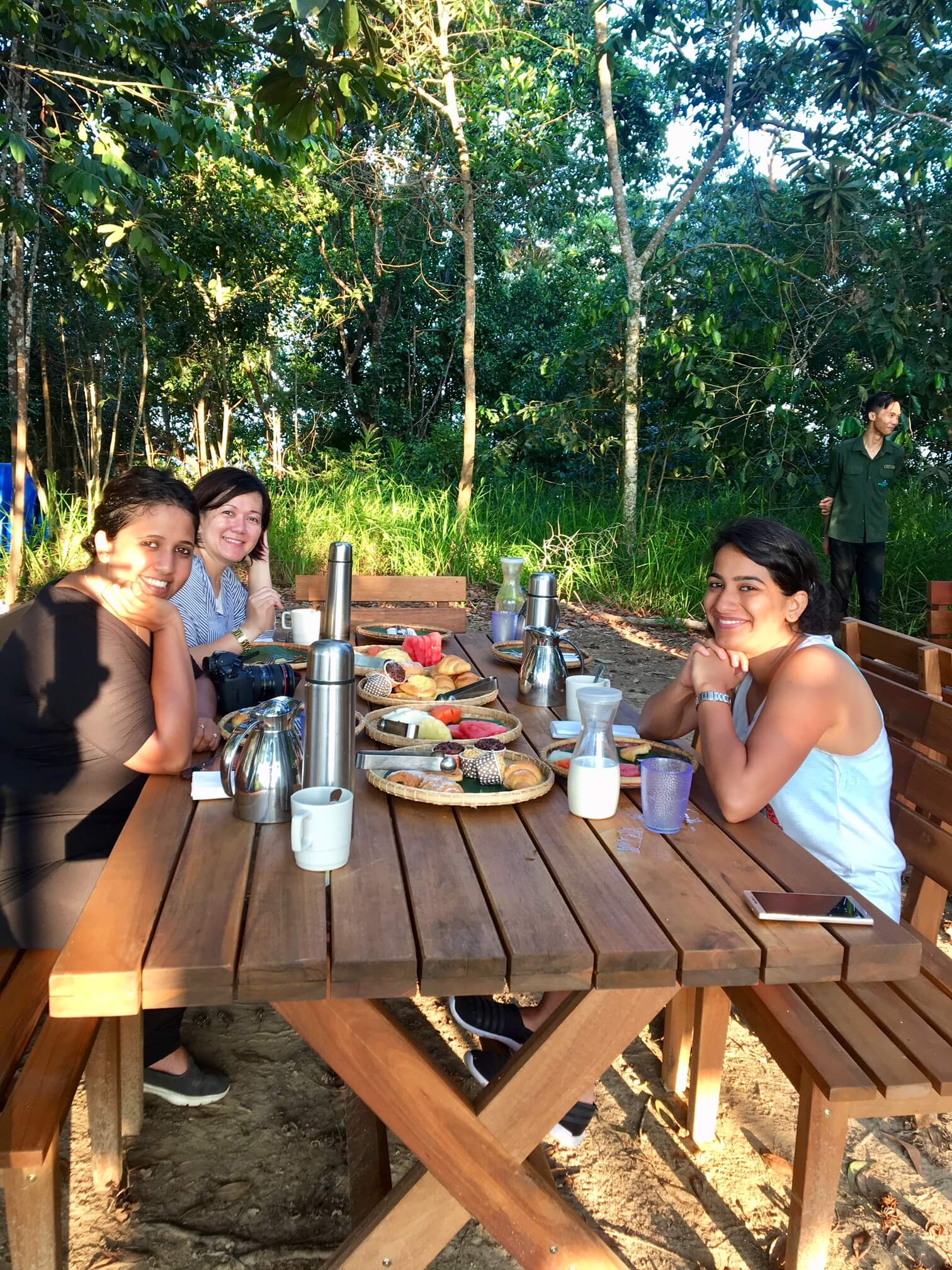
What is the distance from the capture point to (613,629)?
267 inches

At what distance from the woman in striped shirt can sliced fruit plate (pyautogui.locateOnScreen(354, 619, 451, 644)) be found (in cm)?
31

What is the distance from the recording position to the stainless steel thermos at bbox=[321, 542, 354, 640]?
2.36 meters

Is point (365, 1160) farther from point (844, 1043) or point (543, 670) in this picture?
point (543, 670)

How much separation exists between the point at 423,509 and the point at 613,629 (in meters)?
2.12

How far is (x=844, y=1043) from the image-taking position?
1548 mm

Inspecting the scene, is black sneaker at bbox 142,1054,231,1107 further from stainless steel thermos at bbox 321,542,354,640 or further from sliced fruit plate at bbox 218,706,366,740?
stainless steel thermos at bbox 321,542,354,640

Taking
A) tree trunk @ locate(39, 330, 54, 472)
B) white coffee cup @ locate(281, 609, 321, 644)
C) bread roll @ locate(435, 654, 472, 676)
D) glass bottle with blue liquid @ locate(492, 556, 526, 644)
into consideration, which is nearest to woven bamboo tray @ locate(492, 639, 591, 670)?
glass bottle with blue liquid @ locate(492, 556, 526, 644)

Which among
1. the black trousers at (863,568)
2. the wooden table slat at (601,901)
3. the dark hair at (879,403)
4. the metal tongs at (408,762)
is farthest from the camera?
the black trousers at (863,568)

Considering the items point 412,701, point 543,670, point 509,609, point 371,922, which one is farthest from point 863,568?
point 371,922

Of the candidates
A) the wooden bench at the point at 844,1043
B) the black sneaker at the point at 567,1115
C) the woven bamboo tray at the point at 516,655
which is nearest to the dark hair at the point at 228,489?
the woven bamboo tray at the point at 516,655

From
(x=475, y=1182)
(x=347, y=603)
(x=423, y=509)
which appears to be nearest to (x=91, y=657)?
(x=347, y=603)

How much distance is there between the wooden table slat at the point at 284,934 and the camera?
116 centimetres

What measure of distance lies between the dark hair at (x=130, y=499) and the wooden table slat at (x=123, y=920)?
0.61m

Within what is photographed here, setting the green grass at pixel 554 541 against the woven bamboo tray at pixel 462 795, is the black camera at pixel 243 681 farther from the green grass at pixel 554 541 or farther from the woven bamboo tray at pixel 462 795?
the green grass at pixel 554 541
